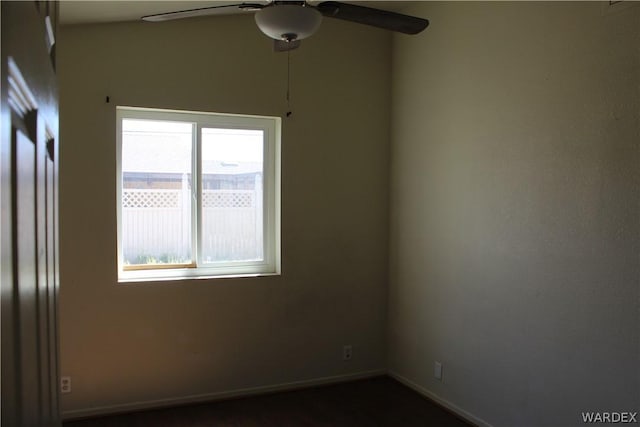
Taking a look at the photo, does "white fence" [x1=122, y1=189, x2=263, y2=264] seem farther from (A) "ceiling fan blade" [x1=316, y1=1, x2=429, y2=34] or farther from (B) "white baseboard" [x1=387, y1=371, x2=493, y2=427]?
(A) "ceiling fan blade" [x1=316, y1=1, x2=429, y2=34]

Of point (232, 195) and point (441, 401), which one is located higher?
point (232, 195)

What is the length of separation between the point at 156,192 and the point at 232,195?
1.78 ft

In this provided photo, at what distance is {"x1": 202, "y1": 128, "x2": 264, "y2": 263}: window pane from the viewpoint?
143 inches

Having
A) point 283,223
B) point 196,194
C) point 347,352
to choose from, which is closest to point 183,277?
point 196,194

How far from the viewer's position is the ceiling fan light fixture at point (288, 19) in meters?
1.84

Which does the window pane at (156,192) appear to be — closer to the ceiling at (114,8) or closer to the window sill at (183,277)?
the window sill at (183,277)

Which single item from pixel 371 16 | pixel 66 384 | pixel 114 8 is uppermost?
pixel 114 8

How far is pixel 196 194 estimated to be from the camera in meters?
3.57

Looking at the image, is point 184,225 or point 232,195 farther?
point 232,195

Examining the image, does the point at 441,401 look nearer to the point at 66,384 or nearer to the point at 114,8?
the point at 66,384

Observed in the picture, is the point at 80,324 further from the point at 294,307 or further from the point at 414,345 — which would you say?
the point at 414,345

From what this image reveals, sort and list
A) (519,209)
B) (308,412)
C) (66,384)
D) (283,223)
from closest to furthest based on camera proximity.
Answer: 1. (519,209)
2. (66,384)
3. (308,412)
4. (283,223)

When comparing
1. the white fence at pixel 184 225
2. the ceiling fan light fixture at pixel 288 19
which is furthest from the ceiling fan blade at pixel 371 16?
the white fence at pixel 184 225

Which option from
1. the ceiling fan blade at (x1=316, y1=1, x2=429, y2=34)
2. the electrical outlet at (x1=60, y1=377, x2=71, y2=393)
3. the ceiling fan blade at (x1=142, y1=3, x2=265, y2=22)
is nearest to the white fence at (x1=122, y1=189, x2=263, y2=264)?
the electrical outlet at (x1=60, y1=377, x2=71, y2=393)
